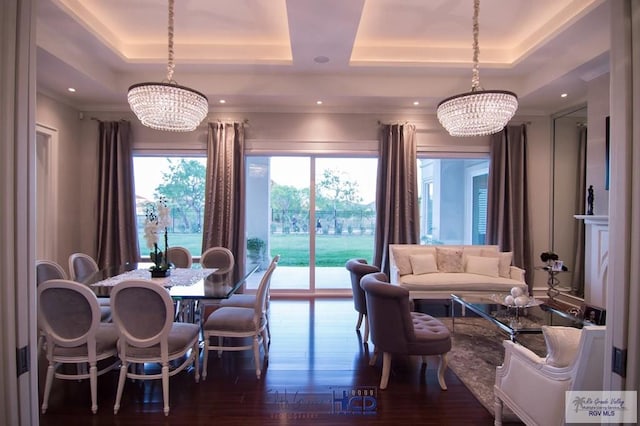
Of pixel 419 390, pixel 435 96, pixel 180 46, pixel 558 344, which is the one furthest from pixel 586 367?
pixel 180 46

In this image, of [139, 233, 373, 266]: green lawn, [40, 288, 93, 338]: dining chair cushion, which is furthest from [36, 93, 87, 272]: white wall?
[40, 288, 93, 338]: dining chair cushion

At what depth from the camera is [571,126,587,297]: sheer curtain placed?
518 centimetres

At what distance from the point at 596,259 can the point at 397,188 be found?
8.83 ft

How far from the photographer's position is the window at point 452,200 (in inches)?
225

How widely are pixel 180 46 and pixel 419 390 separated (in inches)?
188

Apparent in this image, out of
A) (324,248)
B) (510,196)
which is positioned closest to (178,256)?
(324,248)

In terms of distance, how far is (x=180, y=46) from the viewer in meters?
4.30

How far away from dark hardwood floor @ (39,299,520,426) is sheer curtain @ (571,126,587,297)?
3.76 metres

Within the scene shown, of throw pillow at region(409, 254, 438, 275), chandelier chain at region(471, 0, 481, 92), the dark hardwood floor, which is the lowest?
the dark hardwood floor

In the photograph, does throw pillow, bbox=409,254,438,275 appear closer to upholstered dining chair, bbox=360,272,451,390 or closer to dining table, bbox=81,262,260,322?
upholstered dining chair, bbox=360,272,451,390

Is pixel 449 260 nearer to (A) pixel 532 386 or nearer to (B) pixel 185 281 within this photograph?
(A) pixel 532 386

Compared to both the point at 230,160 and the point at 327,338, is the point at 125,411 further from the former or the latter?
the point at 230,160

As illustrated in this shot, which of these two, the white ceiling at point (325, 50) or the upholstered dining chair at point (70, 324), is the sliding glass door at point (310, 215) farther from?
the upholstered dining chair at point (70, 324)

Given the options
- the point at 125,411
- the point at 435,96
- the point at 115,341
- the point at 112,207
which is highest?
the point at 435,96
